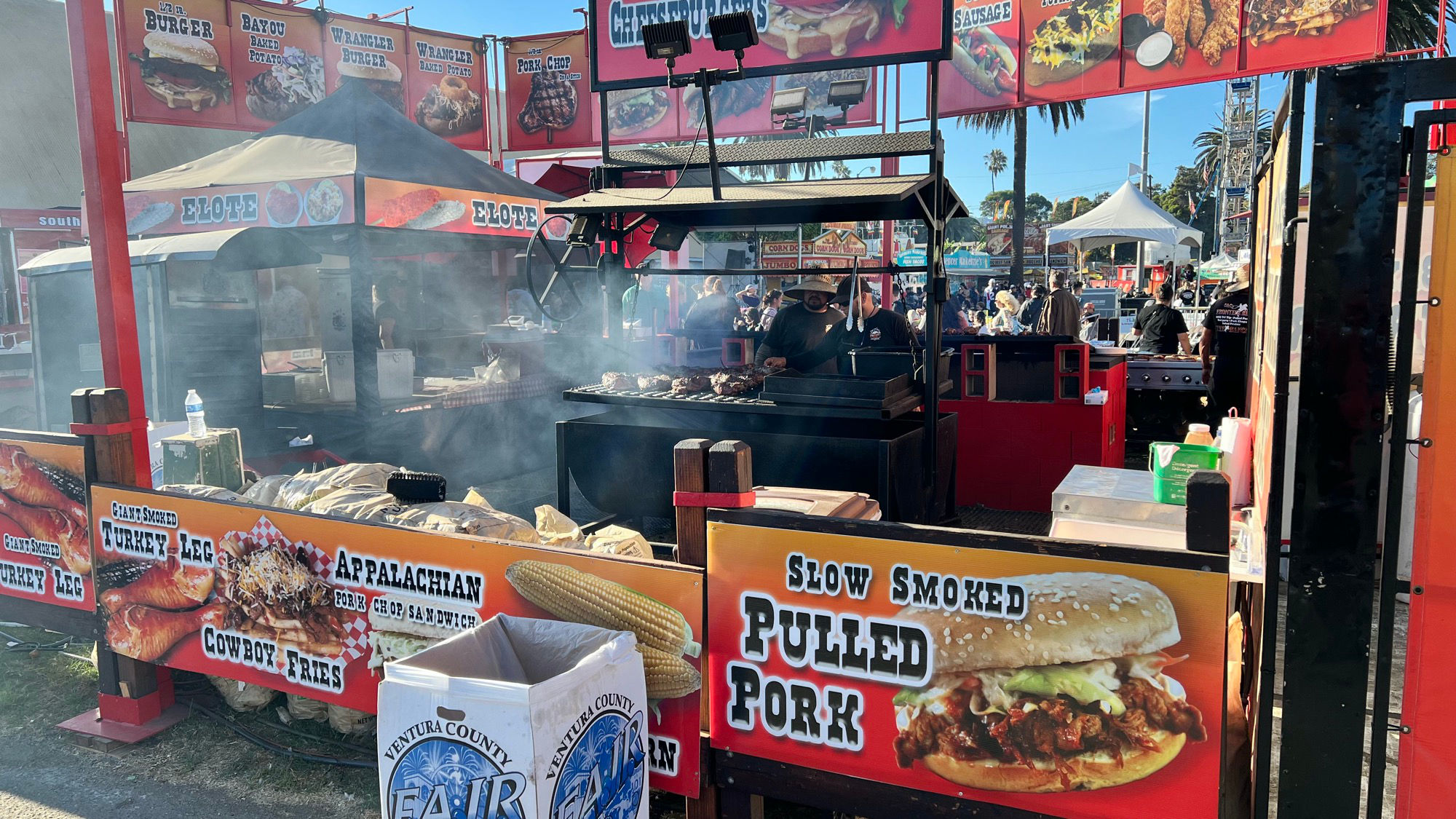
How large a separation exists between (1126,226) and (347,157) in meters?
16.1

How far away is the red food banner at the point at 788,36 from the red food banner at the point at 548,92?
8.86m

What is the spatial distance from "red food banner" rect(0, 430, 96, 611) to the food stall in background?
391 centimetres

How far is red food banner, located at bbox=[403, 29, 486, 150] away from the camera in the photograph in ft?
48.5

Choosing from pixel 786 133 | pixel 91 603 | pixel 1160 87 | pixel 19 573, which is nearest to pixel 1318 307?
pixel 91 603

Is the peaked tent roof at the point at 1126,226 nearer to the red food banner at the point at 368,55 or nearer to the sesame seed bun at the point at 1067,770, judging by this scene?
Answer: the red food banner at the point at 368,55

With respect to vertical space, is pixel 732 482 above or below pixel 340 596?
above

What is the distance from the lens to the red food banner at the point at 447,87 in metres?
14.8

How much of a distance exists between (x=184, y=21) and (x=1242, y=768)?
48.9 feet

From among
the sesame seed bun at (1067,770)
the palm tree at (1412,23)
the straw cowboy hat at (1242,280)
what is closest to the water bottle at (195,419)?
the sesame seed bun at (1067,770)

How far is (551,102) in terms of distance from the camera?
1510 cm

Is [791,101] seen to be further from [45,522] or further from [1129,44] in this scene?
[1129,44]

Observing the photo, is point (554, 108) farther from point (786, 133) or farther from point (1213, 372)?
point (1213, 372)

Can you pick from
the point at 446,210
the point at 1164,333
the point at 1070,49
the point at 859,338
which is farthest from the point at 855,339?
the point at 1164,333

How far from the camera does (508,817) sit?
7.51 ft
